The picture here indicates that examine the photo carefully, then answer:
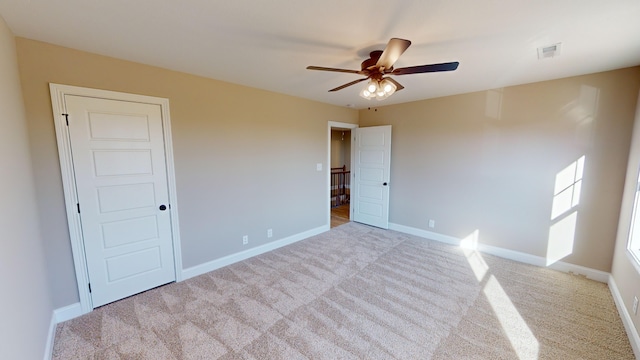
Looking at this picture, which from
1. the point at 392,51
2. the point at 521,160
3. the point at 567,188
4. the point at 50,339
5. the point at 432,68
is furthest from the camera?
the point at 521,160

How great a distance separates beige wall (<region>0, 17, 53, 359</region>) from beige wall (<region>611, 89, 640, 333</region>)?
4.39 metres

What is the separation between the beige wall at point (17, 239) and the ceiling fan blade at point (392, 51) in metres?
2.42

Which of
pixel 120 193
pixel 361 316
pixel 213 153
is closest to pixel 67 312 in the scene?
pixel 120 193

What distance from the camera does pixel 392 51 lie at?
66.4 inches

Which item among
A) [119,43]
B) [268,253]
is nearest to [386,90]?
[119,43]

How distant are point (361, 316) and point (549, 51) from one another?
9.73ft

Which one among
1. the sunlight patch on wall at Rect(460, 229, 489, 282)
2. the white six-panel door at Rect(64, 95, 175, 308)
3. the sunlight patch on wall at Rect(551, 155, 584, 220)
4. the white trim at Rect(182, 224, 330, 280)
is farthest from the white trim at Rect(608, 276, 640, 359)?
the white six-panel door at Rect(64, 95, 175, 308)

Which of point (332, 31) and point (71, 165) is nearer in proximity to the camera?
point (332, 31)

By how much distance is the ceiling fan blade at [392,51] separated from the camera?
157 centimetres

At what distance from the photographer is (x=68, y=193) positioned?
2.20 metres

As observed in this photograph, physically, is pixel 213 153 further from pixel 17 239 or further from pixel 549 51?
pixel 549 51

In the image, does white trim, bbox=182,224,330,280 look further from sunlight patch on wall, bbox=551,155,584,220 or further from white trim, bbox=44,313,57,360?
sunlight patch on wall, bbox=551,155,584,220

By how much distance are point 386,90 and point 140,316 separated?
311 centimetres

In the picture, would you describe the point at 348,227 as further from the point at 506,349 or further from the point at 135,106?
the point at 135,106
